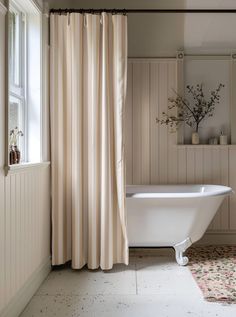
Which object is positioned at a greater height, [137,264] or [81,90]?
[81,90]

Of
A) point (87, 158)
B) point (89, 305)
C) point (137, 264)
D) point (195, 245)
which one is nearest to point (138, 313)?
point (89, 305)

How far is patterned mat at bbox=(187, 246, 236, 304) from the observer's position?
2383mm

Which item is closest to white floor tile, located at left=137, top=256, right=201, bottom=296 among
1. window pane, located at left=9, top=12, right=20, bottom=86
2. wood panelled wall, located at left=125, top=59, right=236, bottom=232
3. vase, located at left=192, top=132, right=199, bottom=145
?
wood panelled wall, located at left=125, top=59, right=236, bottom=232

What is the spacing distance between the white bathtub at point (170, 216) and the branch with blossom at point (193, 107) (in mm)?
1041

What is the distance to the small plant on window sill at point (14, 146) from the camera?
7.20 ft

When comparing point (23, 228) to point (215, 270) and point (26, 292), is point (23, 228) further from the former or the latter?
point (215, 270)

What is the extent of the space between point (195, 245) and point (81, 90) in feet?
6.90

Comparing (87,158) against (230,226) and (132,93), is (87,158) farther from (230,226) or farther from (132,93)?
(230,226)

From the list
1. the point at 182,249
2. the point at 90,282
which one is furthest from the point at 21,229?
the point at 182,249

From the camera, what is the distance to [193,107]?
3.76 metres

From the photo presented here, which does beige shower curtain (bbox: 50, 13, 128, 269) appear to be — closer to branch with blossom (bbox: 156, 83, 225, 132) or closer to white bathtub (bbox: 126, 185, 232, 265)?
white bathtub (bbox: 126, 185, 232, 265)

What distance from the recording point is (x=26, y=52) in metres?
2.62

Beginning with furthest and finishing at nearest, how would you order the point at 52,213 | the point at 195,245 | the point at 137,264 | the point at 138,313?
the point at 195,245
the point at 137,264
the point at 52,213
the point at 138,313

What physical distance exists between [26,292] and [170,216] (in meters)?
1.33
